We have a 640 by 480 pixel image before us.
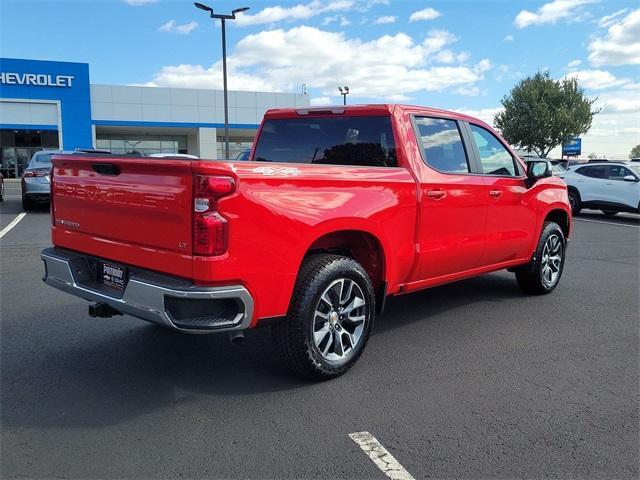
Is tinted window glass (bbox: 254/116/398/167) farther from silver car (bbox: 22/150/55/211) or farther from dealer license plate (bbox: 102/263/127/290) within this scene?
silver car (bbox: 22/150/55/211)

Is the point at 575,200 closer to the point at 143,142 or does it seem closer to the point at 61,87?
the point at 61,87

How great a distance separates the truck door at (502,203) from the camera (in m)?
5.29

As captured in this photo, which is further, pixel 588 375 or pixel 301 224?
pixel 588 375

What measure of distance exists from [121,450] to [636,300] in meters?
5.72

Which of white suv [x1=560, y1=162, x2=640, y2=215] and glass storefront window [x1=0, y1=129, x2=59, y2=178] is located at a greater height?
glass storefront window [x1=0, y1=129, x2=59, y2=178]

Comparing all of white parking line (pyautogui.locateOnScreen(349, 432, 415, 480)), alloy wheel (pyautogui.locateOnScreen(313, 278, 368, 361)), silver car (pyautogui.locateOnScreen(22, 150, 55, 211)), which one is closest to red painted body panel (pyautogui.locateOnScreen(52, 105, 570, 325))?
alloy wheel (pyautogui.locateOnScreen(313, 278, 368, 361))

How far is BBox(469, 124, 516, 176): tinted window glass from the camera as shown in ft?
17.6

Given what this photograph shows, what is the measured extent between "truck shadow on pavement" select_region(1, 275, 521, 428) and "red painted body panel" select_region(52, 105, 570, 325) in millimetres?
659

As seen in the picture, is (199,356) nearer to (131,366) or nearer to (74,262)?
(131,366)

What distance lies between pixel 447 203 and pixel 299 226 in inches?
68.1

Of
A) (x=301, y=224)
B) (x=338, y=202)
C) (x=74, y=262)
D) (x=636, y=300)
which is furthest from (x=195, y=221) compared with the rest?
(x=636, y=300)

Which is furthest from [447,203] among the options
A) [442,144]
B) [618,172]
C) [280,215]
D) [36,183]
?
[618,172]

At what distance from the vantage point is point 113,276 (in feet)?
12.0

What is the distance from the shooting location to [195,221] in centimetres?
308
